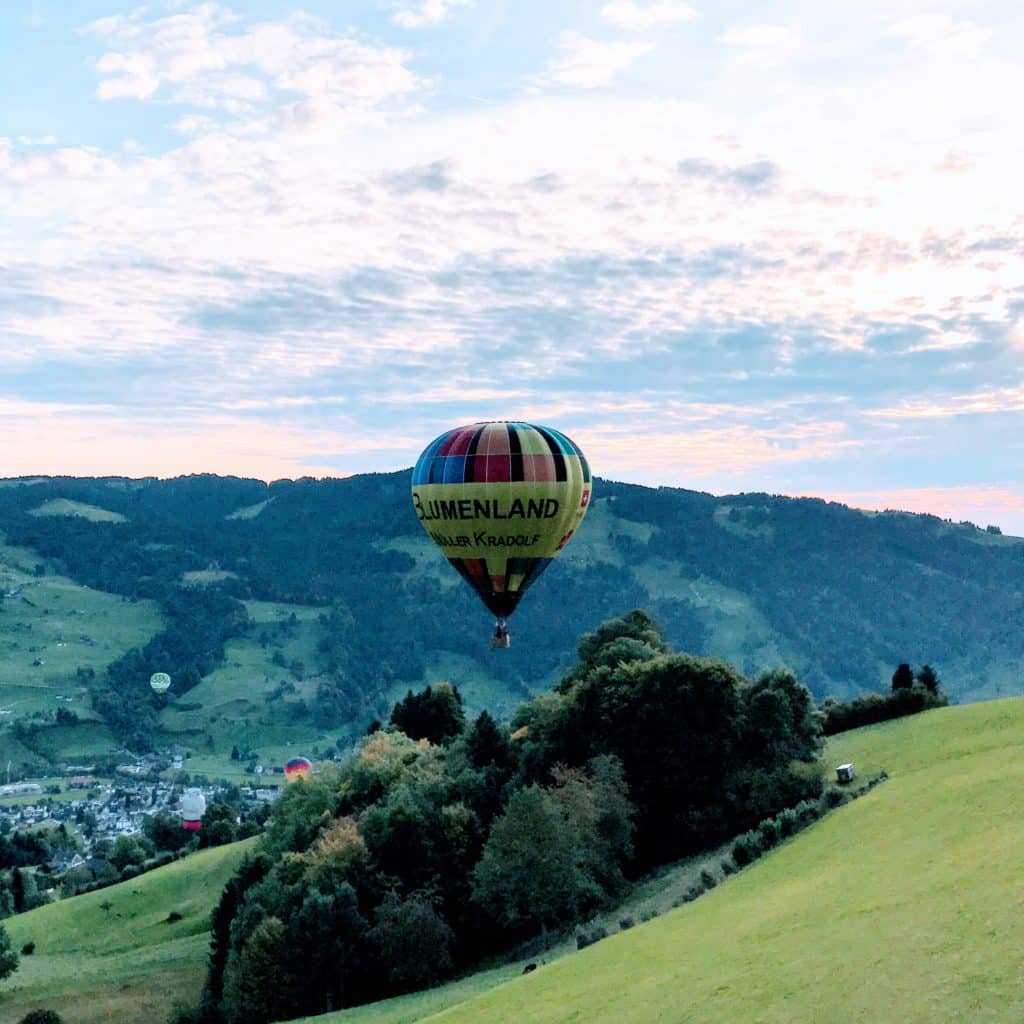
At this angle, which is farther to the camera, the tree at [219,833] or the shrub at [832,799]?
the tree at [219,833]

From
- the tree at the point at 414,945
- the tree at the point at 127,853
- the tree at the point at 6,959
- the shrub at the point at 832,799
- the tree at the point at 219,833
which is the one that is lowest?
the tree at the point at 127,853

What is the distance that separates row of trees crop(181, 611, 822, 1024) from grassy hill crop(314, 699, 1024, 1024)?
5727 millimetres

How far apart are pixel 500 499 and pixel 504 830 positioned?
15.6 m

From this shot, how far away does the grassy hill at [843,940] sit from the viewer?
2825 cm

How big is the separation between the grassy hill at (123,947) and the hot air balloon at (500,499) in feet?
96.0

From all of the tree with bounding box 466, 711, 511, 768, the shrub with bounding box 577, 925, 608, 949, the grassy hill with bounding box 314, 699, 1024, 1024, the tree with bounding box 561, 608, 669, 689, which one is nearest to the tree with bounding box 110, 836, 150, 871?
the tree with bounding box 561, 608, 669, 689

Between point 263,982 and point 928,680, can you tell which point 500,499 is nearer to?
point 263,982

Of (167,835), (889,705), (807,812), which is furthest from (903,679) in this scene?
(167,835)

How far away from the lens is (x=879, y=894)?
36.6 metres

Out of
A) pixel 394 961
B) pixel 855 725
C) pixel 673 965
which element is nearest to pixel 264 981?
pixel 394 961

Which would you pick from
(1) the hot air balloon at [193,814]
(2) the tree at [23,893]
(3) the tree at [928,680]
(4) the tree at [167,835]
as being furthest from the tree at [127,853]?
(3) the tree at [928,680]

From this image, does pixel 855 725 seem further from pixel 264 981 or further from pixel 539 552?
pixel 264 981

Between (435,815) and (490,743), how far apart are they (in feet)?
31.4

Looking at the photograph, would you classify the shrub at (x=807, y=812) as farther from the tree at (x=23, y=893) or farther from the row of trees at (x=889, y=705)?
the tree at (x=23, y=893)
